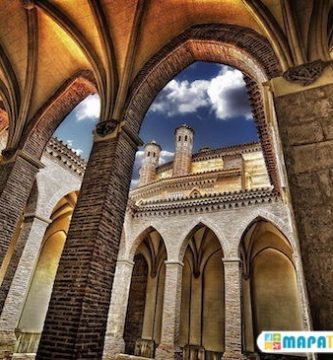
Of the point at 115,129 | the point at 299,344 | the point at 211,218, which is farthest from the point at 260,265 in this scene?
the point at 299,344

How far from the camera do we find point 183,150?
81.0 ft

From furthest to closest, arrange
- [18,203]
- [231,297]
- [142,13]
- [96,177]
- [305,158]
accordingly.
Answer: [231,297] < [18,203] < [142,13] < [96,177] < [305,158]

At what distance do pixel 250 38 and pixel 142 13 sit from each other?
2.47 metres

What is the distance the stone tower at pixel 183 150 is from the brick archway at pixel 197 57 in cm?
1641

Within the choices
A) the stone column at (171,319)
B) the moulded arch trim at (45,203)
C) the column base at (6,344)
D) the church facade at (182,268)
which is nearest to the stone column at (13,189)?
the church facade at (182,268)

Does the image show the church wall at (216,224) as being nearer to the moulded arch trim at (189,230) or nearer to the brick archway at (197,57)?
the moulded arch trim at (189,230)

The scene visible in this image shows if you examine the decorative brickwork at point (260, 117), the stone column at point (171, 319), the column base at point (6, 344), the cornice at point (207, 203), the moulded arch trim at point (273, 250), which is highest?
the cornice at point (207, 203)

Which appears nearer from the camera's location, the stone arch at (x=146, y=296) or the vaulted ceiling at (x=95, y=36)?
the vaulted ceiling at (x=95, y=36)

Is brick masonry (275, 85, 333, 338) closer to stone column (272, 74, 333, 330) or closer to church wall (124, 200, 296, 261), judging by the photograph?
stone column (272, 74, 333, 330)

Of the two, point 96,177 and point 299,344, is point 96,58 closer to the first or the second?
point 96,177

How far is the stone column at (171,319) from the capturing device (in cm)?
1130

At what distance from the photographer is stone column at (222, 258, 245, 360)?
10.5 metres

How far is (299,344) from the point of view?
2.54 metres

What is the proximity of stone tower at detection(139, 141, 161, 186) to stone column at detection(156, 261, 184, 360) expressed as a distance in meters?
14.6
